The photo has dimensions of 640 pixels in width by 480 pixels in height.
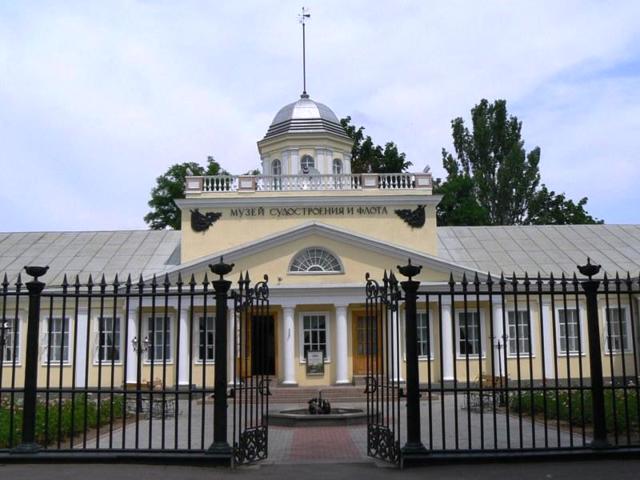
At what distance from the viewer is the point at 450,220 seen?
42.3 meters

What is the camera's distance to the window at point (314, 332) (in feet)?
81.2

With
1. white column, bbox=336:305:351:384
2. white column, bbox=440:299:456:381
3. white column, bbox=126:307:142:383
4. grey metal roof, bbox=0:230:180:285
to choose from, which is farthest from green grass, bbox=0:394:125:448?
white column, bbox=440:299:456:381

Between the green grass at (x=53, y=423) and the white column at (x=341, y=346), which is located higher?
the white column at (x=341, y=346)

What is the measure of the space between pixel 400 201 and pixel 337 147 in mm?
3984

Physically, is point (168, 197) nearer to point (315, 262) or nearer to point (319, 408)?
point (315, 262)

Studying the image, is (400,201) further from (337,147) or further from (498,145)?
(498,145)

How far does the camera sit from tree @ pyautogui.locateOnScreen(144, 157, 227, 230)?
39125 millimetres

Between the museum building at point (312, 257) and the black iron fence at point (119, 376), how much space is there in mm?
311

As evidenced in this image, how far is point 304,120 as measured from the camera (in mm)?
28078

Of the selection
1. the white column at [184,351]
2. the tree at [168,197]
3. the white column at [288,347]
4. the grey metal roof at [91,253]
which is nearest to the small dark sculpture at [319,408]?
the white column at [288,347]

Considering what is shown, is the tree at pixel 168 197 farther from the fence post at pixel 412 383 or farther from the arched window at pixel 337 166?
the fence post at pixel 412 383

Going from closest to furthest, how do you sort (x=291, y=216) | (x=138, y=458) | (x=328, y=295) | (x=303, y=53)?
(x=138, y=458) < (x=328, y=295) < (x=291, y=216) < (x=303, y=53)

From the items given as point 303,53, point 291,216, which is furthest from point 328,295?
point 303,53

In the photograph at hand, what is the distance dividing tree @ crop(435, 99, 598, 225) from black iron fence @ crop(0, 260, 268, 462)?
2169 cm
